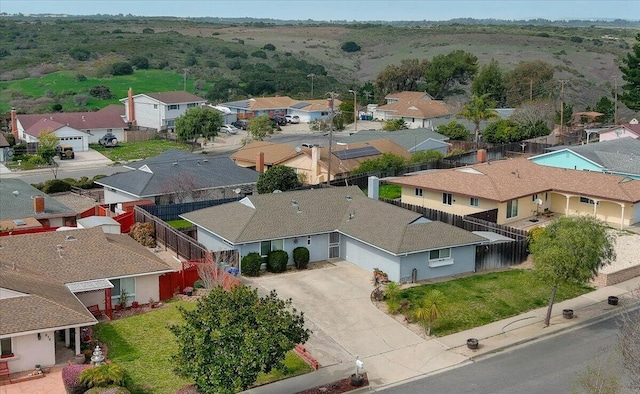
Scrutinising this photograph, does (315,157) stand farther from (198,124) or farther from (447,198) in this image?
(198,124)

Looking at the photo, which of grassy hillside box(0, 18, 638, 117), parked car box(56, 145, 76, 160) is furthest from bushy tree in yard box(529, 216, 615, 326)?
grassy hillside box(0, 18, 638, 117)

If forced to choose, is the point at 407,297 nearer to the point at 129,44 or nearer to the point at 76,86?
the point at 76,86

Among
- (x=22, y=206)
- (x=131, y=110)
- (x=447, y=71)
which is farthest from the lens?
(x=447, y=71)

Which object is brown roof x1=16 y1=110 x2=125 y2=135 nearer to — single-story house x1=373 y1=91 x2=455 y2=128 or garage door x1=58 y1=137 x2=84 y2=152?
garage door x1=58 y1=137 x2=84 y2=152

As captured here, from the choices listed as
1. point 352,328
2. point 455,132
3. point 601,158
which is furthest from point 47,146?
point 352,328

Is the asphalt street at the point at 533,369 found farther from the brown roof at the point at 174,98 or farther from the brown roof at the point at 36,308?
the brown roof at the point at 174,98

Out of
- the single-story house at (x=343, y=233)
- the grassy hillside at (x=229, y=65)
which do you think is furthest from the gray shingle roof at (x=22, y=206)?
the grassy hillside at (x=229, y=65)
